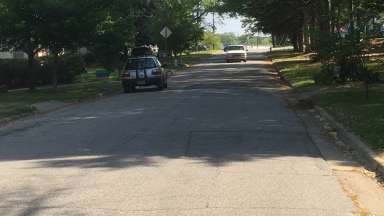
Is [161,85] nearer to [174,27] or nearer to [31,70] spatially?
[31,70]

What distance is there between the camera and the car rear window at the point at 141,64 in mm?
28078

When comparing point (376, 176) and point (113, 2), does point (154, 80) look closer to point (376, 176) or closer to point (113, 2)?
point (113, 2)

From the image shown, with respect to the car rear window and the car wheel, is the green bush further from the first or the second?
the car wheel

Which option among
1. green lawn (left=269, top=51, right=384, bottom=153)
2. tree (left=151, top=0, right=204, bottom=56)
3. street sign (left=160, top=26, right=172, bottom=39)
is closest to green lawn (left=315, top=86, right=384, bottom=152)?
green lawn (left=269, top=51, right=384, bottom=153)

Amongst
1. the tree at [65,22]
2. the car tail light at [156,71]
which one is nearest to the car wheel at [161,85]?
the car tail light at [156,71]

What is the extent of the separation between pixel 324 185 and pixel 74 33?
2050cm

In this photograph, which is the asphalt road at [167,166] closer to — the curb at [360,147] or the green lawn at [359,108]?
the curb at [360,147]

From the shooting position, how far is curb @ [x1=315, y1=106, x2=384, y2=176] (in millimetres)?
9453

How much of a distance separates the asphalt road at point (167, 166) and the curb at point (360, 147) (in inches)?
A: 27.3

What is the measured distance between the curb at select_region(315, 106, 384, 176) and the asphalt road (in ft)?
2.28

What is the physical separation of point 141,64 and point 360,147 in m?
18.1

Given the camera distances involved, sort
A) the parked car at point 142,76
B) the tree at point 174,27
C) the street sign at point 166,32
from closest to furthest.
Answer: the parked car at point 142,76 → the street sign at point 166,32 → the tree at point 174,27

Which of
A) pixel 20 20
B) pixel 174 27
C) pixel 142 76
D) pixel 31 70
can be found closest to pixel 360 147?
pixel 142 76

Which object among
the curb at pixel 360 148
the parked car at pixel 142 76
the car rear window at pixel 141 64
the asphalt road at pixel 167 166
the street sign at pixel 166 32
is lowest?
the curb at pixel 360 148
